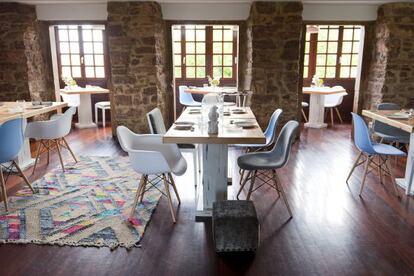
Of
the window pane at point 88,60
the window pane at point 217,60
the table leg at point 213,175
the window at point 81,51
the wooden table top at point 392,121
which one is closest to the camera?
the table leg at point 213,175

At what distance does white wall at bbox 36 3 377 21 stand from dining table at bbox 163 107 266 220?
10.6 ft

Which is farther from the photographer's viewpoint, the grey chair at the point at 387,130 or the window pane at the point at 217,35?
the window pane at the point at 217,35

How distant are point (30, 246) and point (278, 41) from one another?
4.67m

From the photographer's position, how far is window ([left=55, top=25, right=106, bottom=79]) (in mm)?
7996

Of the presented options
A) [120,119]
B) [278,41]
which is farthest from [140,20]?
[278,41]

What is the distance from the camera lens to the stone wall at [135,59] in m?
5.83

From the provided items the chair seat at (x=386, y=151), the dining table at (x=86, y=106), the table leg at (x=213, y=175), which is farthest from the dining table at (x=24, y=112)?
Answer: the chair seat at (x=386, y=151)

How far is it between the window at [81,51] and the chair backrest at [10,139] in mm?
4981

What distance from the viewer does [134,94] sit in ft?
20.1

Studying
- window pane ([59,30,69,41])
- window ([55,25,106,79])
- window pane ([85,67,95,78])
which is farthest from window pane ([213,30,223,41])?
window pane ([59,30,69,41])

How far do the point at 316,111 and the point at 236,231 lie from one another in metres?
5.64

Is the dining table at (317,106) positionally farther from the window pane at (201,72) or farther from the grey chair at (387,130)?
the grey chair at (387,130)

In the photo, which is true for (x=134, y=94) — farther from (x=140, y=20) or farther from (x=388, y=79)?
(x=388, y=79)

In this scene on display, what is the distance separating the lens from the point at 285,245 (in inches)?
109
